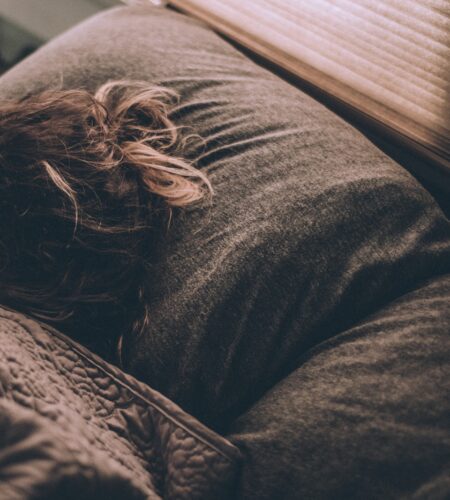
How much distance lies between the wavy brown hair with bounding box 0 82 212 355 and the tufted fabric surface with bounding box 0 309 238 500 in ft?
0.19

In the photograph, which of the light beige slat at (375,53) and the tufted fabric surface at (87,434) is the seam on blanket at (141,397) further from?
the light beige slat at (375,53)

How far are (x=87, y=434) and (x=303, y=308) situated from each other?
0.27 meters

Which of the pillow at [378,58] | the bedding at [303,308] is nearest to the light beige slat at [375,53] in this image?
the pillow at [378,58]

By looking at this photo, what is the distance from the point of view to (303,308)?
555mm

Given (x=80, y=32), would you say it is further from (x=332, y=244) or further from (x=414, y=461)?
(x=414, y=461)

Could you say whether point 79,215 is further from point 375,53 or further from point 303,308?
point 375,53

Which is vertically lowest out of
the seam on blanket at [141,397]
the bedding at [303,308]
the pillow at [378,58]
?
the seam on blanket at [141,397]

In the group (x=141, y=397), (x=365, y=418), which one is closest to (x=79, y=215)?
(x=141, y=397)

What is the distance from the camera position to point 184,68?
2.43 feet

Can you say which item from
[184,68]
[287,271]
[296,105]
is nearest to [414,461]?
[287,271]

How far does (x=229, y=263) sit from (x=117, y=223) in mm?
159

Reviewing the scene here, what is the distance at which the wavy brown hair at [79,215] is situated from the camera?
0.59 metres


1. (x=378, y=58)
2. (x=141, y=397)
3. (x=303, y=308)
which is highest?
(x=378, y=58)

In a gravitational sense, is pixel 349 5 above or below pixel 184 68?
above
